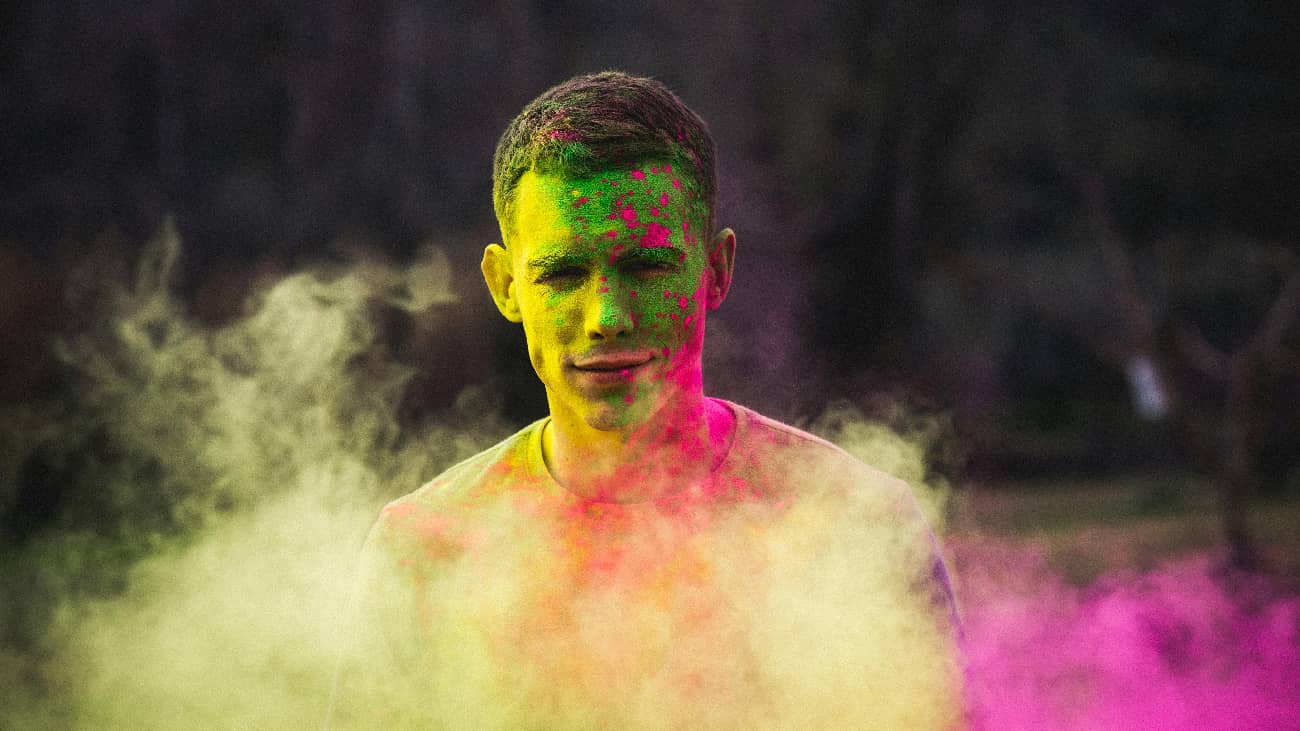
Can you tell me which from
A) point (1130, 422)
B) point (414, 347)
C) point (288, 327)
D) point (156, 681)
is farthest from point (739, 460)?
point (1130, 422)

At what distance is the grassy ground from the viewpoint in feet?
26.2

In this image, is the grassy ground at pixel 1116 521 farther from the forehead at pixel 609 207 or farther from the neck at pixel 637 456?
the forehead at pixel 609 207

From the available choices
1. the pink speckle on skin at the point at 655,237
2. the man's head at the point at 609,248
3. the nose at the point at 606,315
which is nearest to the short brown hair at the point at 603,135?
the man's head at the point at 609,248

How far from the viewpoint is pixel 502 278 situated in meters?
2.53

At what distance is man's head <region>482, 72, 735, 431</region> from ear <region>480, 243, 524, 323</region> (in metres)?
0.09

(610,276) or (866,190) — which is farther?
(866,190)

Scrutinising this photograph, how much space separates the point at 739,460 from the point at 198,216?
5141 mm

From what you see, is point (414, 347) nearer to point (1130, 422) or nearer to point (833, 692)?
point (833, 692)

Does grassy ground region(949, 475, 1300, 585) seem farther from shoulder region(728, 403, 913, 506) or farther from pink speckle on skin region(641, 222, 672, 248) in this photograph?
pink speckle on skin region(641, 222, 672, 248)

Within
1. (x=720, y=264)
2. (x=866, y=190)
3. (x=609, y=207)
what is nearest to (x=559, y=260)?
(x=609, y=207)

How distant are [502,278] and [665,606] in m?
0.76

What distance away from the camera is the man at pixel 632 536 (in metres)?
2.32

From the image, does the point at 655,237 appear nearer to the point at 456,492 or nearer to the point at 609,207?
the point at 609,207

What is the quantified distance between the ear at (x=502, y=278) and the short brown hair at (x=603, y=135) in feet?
0.18
